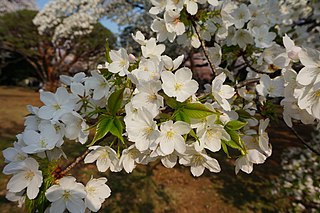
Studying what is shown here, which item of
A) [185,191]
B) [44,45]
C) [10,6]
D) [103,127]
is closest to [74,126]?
[103,127]

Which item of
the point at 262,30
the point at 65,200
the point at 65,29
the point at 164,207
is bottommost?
the point at 65,29

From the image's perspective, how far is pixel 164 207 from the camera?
4.11 meters

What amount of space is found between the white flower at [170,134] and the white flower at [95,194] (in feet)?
1.08

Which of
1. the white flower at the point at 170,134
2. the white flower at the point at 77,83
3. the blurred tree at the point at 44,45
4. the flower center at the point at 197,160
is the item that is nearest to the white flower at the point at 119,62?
the white flower at the point at 77,83

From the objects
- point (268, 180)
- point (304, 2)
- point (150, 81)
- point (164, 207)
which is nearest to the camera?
point (150, 81)

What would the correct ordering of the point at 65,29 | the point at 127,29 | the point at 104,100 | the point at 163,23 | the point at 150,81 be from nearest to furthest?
1. the point at 150,81
2. the point at 104,100
3. the point at 163,23
4. the point at 127,29
5. the point at 65,29

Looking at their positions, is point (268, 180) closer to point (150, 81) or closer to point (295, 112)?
point (295, 112)

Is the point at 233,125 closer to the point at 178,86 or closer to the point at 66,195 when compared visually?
the point at 178,86

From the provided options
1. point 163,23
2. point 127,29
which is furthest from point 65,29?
point 163,23

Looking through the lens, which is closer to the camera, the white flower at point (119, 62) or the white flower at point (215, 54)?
the white flower at point (119, 62)

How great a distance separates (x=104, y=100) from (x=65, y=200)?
37cm

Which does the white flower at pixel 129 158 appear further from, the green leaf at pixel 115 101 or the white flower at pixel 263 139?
the white flower at pixel 263 139

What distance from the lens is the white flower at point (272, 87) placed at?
1.07 meters

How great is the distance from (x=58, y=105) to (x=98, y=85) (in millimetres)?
166
